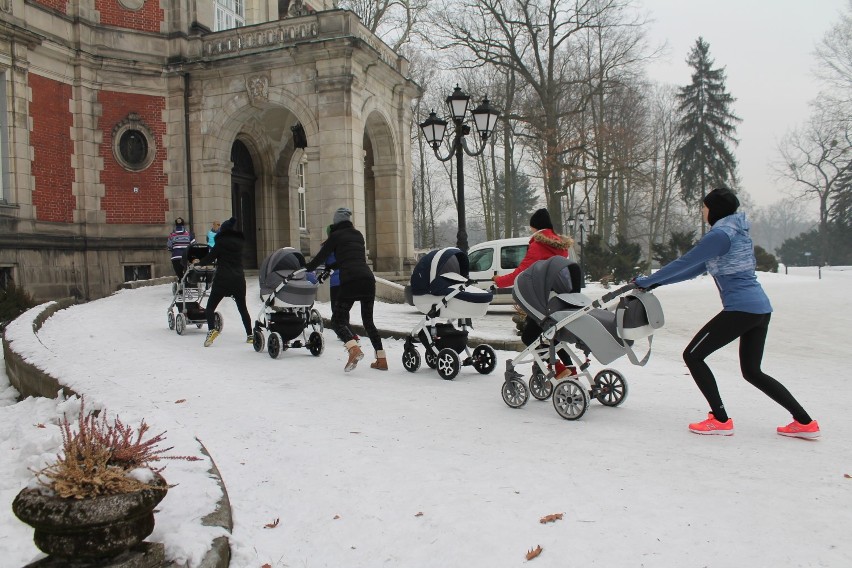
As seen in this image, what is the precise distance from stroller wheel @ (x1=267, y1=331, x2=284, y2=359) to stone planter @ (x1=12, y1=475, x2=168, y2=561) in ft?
20.2

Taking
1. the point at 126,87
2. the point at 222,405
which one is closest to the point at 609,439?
the point at 222,405

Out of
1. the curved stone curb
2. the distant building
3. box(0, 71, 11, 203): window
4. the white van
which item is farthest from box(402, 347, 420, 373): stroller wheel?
Answer: box(0, 71, 11, 203): window

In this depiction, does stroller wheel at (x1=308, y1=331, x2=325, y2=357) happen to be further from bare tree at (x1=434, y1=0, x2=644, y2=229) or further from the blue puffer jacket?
bare tree at (x1=434, y1=0, x2=644, y2=229)

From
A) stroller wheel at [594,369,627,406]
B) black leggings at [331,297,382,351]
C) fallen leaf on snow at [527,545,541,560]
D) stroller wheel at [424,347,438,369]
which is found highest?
black leggings at [331,297,382,351]

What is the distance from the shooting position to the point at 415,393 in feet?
21.7

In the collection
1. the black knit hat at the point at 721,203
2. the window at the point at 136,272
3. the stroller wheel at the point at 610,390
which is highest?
the black knit hat at the point at 721,203

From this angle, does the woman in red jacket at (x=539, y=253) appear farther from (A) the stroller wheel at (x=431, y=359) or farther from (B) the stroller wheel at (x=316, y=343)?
(B) the stroller wheel at (x=316, y=343)

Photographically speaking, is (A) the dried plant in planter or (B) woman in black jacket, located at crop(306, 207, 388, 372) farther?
(B) woman in black jacket, located at crop(306, 207, 388, 372)

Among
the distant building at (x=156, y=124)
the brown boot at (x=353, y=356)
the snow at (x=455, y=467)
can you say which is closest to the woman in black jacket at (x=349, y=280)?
the brown boot at (x=353, y=356)

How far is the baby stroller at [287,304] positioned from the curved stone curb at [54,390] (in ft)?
8.80

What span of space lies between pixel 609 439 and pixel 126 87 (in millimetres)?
18549

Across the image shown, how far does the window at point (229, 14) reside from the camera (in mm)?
22406

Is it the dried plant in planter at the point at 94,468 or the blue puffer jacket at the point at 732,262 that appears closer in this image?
the dried plant in planter at the point at 94,468

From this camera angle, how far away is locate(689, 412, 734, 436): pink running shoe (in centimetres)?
490
